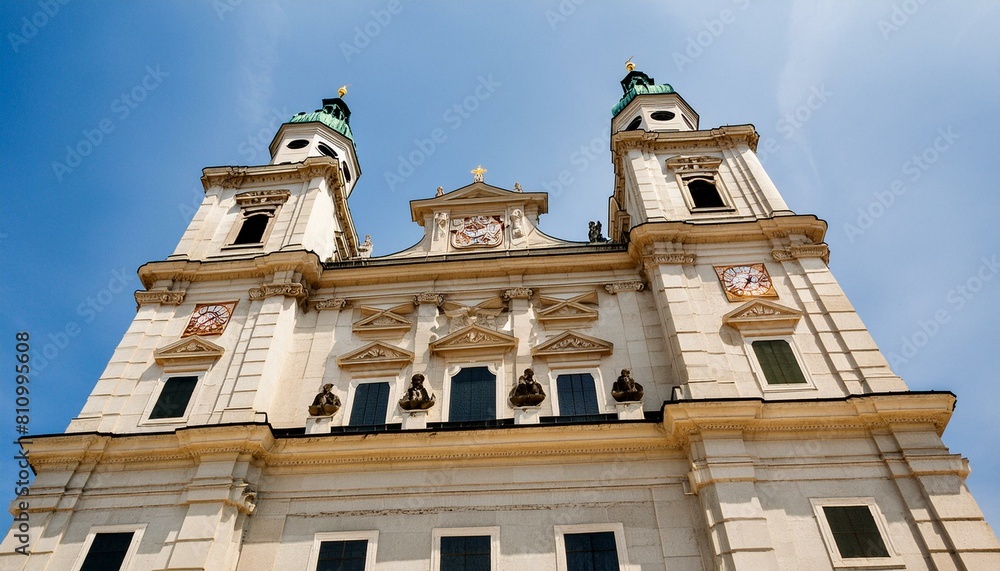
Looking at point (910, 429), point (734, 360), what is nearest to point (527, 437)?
point (734, 360)

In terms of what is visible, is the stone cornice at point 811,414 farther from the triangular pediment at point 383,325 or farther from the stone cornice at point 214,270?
the stone cornice at point 214,270

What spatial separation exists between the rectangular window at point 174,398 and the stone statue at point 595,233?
1402cm

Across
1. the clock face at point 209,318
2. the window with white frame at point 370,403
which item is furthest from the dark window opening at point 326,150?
the window with white frame at point 370,403

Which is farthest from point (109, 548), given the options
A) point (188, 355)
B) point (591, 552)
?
point (591, 552)

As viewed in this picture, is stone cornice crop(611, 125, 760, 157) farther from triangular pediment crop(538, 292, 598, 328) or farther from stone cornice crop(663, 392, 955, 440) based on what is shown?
stone cornice crop(663, 392, 955, 440)

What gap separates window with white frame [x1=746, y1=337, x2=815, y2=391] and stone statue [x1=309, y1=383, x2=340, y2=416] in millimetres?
10899

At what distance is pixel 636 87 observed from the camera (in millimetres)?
32750

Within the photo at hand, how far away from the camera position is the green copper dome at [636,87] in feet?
104

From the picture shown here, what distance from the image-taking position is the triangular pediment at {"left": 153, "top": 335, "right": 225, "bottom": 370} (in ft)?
63.9

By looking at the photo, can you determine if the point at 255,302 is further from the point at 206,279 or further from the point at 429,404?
the point at 429,404

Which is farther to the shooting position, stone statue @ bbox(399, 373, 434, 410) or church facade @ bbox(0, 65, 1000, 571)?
stone statue @ bbox(399, 373, 434, 410)

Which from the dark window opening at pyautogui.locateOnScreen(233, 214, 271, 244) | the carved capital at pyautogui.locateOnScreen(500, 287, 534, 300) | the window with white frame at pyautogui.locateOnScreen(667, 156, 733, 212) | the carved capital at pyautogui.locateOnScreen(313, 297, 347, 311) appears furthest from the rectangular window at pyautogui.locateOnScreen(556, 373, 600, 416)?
the dark window opening at pyautogui.locateOnScreen(233, 214, 271, 244)

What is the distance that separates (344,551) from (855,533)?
35.6ft

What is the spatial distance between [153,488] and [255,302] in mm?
6610
